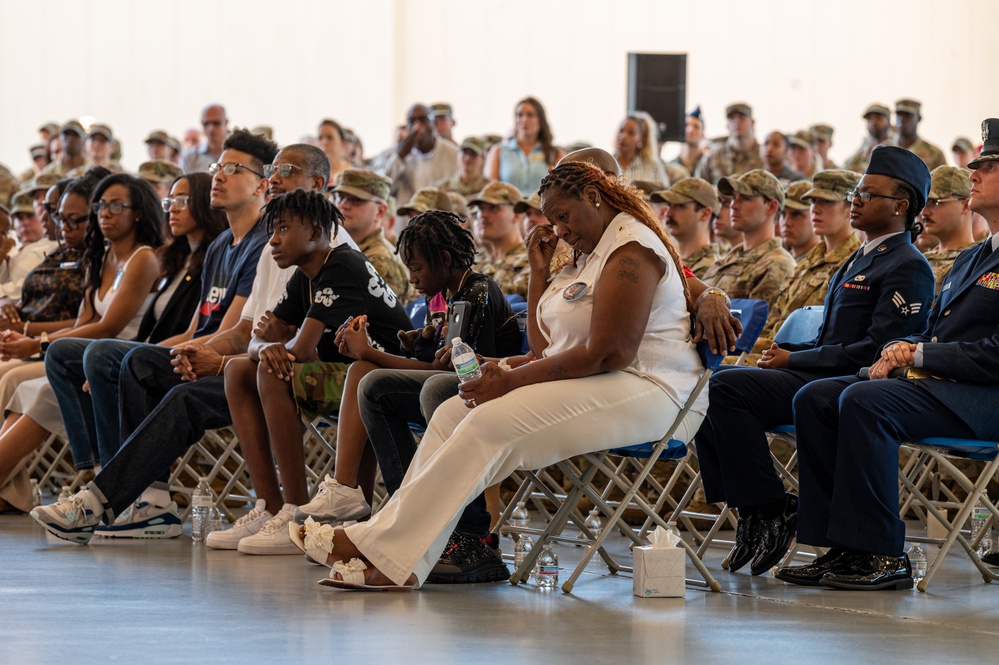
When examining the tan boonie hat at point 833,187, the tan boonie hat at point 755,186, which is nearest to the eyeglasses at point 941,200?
the tan boonie hat at point 833,187

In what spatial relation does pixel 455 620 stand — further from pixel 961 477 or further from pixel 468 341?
pixel 961 477

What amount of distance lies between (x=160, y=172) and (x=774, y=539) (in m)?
5.82

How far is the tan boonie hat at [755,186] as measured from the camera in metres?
6.20

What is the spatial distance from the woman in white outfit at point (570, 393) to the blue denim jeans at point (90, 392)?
1.92m

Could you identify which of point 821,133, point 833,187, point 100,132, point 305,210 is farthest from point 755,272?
point 100,132

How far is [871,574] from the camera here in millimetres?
4000

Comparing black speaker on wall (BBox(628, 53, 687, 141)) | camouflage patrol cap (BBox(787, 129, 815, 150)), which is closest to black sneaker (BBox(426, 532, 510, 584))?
black speaker on wall (BBox(628, 53, 687, 141))

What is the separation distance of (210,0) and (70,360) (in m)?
11.7

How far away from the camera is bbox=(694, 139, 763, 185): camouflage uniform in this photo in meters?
9.91

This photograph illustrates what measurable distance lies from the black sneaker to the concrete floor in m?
0.06

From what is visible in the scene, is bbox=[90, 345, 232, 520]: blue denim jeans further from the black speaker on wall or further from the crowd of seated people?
the black speaker on wall

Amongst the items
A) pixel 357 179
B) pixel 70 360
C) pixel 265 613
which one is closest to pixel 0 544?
pixel 70 360

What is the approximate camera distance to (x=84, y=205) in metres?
6.78

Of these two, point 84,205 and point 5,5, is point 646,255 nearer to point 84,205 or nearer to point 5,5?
point 84,205
